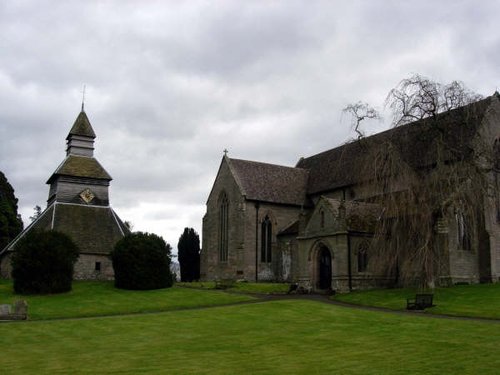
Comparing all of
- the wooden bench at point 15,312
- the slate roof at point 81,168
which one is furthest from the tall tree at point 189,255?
the wooden bench at point 15,312

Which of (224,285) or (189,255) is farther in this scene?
(189,255)

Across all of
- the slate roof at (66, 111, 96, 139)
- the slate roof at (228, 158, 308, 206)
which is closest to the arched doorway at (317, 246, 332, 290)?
the slate roof at (228, 158, 308, 206)

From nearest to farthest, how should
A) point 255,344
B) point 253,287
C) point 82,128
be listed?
point 255,344 → point 253,287 → point 82,128

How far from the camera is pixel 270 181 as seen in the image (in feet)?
161

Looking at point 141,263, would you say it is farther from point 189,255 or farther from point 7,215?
point 7,215

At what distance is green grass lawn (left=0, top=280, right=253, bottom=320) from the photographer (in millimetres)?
28484

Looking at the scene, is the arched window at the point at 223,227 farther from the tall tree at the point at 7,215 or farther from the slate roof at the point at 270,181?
the tall tree at the point at 7,215

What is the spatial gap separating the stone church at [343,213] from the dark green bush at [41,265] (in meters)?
14.5

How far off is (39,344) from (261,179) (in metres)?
32.1

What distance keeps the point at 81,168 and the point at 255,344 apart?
3905cm

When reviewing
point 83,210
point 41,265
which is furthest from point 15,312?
point 83,210

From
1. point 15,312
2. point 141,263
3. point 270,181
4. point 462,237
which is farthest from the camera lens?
point 270,181

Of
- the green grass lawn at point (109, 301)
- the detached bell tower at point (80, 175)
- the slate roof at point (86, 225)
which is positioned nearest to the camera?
the green grass lawn at point (109, 301)

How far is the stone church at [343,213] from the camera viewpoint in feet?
101
